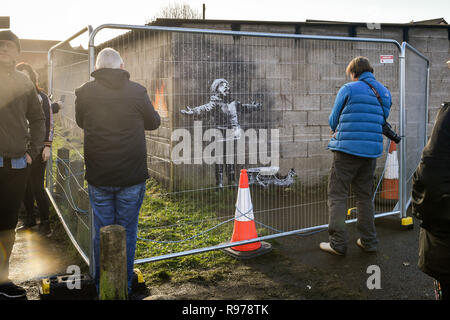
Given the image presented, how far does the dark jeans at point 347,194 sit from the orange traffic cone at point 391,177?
2158mm

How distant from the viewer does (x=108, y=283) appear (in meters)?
2.89

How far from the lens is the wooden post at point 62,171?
5.81 meters

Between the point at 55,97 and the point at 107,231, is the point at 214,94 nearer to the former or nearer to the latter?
the point at 107,231

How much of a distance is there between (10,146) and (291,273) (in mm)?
2815

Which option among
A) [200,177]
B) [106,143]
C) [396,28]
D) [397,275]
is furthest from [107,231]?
[396,28]

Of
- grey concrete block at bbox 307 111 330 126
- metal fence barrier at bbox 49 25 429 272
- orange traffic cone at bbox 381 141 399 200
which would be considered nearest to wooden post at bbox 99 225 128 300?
metal fence barrier at bbox 49 25 429 272

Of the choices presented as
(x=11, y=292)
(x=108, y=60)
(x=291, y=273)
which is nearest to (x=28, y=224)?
(x=11, y=292)

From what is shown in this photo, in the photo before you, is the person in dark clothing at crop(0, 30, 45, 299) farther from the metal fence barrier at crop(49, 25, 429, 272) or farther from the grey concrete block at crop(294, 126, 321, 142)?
the grey concrete block at crop(294, 126, 321, 142)

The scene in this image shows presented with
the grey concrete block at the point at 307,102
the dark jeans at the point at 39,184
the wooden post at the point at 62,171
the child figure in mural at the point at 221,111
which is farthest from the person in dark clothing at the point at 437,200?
the dark jeans at the point at 39,184

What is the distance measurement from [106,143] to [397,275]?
3.01m

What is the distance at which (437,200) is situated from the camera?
2426mm

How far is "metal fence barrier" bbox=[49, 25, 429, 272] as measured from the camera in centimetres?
461

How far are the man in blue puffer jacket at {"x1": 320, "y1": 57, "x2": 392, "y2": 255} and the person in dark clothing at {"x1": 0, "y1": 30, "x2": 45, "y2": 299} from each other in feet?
9.91

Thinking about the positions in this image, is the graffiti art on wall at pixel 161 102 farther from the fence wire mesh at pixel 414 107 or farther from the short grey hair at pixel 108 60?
the fence wire mesh at pixel 414 107
